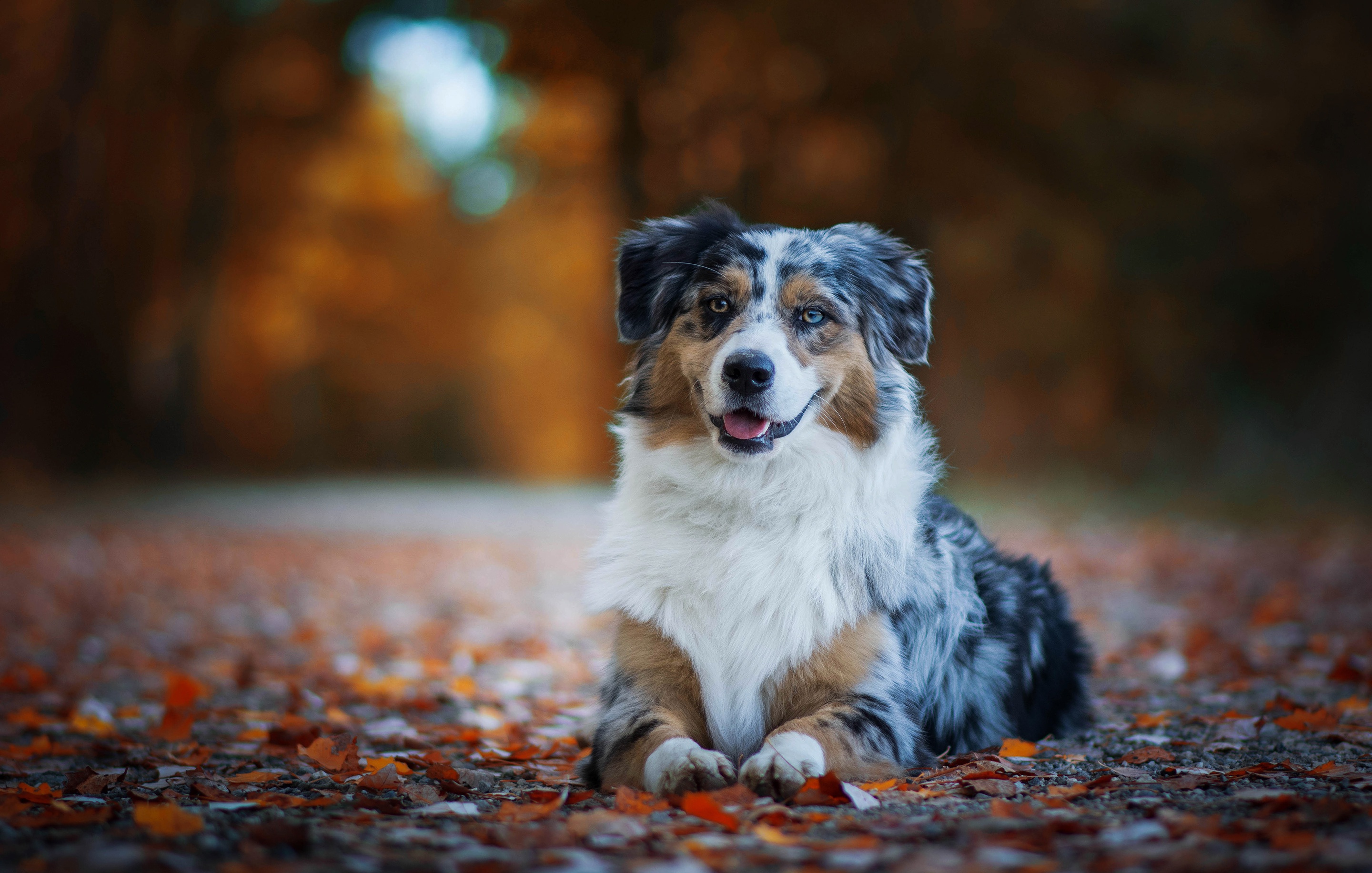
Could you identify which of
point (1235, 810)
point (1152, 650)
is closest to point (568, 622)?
point (1152, 650)

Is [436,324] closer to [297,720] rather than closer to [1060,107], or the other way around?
[1060,107]

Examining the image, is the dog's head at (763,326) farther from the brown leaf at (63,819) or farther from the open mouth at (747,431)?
the brown leaf at (63,819)

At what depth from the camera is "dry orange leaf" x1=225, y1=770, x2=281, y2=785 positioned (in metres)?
3.50

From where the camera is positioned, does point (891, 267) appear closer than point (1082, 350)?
Yes

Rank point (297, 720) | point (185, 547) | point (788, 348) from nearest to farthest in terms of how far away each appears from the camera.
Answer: point (788, 348) → point (297, 720) → point (185, 547)

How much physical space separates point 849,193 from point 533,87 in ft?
18.4

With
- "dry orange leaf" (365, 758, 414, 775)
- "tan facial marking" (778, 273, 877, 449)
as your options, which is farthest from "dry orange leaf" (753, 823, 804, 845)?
"tan facial marking" (778, 273, 877, 449)

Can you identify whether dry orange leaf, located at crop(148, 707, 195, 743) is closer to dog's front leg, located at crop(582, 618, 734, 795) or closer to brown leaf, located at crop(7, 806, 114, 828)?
brown leaf, located at crop(7, 806, 114, 828)

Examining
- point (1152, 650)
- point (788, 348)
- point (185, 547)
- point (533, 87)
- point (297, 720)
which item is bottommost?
point (185, 547)

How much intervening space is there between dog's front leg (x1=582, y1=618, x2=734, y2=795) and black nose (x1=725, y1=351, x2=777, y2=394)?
87cm

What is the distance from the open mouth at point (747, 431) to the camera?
3627 millimetres

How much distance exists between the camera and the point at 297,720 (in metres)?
Answer: 4.54

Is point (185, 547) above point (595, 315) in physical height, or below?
below

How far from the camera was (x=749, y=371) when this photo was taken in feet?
11.7
